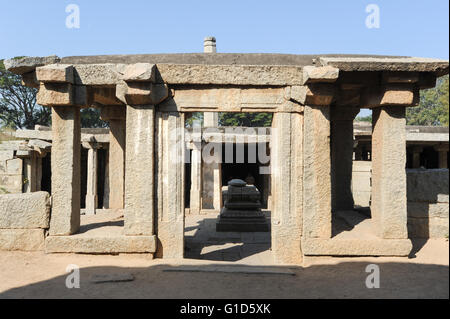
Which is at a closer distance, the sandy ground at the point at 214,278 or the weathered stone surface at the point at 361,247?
the sandy ground at the point at 214,278

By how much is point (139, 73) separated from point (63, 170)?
Result: 203 centimetres

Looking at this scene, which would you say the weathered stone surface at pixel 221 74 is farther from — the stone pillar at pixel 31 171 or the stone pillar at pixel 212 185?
the stone pillar at pixel 31 171

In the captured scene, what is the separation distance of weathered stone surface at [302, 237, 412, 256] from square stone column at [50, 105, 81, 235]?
154 inches

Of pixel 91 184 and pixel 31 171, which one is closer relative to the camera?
pixel 31 171

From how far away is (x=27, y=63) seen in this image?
210 inches

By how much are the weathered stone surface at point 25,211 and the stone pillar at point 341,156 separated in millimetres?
5549

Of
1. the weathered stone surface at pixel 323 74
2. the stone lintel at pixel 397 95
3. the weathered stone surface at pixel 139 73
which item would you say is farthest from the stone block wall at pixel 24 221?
the stone lintel at pixel 397 95

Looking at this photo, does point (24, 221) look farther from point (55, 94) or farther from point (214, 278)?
point (214, 278)

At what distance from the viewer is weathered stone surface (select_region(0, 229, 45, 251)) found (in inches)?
216

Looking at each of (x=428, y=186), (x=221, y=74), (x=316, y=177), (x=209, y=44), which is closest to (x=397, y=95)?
(x=316, y=177)

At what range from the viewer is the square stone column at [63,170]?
5.38 m
